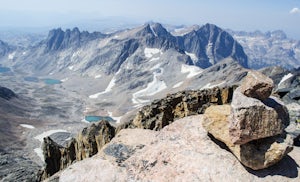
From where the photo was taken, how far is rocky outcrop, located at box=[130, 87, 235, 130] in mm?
41625

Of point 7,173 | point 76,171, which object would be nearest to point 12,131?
point 7,173

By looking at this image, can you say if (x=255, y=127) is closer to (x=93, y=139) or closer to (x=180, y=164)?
(x=180, y=164)

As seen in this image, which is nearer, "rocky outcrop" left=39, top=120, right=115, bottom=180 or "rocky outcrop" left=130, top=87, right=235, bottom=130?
"rocky outcrop" left=130, top=87, right=235, bottom=130

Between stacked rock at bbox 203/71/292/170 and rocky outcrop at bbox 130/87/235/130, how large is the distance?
2088 centimetres

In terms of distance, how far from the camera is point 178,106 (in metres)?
45.1

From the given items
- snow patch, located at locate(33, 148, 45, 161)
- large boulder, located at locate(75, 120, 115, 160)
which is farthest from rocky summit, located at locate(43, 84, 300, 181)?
snow patch, located at locate(33, 148, 45, 161)

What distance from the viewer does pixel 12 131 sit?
171500mm

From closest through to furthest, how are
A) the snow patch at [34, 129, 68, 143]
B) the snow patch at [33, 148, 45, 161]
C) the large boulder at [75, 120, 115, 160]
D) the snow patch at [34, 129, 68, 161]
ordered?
the large boulder at [75, 120, 115, 160]
the snow patch at [33, 148, 45, 161]
the snow patch at [34, 129, 68, 161]
the snow patch at [34, 129, 68, 143]

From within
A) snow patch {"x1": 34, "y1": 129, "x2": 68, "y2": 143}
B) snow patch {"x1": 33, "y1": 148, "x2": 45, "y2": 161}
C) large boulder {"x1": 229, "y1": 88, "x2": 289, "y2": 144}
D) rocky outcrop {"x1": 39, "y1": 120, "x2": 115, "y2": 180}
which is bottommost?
snow patch {"x1": 34, "y1": 129, "x2": 68, "y2": 143}

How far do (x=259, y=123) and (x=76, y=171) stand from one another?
10.8 metres

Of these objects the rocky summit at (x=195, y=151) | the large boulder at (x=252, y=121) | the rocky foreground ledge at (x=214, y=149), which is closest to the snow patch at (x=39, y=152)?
the rocky summit at (x=195, y=151)

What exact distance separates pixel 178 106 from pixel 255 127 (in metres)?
27.9

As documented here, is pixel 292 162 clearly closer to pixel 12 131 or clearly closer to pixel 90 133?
pixel 90 133

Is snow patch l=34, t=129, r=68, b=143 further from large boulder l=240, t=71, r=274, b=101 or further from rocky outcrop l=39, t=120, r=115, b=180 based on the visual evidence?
large boulder l=240, t=71, r=274, b=101
